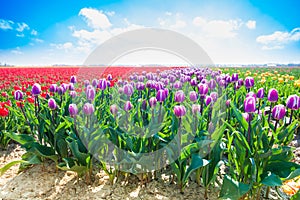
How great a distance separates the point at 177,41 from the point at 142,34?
0.65m

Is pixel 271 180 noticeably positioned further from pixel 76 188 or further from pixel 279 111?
pixel 76 188

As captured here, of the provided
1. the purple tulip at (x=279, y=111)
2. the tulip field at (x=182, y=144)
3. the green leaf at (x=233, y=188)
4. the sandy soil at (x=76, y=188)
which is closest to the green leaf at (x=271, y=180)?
the tulip field at (x=182, y=144)

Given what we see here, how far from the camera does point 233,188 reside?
2.10m

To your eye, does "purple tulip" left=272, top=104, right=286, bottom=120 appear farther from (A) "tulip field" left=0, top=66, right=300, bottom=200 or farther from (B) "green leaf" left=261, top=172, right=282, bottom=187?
(B) "green leaf" left=261, top=172, right=282, bottom=187

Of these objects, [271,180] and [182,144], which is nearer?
[271,180]

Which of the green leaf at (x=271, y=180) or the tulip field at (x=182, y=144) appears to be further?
the tulip field at (x=182, y=144)

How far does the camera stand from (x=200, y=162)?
2.27m

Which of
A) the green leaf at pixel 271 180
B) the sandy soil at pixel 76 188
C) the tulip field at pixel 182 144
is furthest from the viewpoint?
the sandy soil at pixel 76 188

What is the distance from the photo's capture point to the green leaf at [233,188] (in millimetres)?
2035

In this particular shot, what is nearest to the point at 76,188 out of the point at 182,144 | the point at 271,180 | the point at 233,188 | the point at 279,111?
the point at 182,144

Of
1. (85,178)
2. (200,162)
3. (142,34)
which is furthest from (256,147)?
(142,34)

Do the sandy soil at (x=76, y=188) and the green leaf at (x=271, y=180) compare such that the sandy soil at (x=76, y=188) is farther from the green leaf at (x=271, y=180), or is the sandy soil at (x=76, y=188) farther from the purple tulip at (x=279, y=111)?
the purple tulip at (x=279, y=111)

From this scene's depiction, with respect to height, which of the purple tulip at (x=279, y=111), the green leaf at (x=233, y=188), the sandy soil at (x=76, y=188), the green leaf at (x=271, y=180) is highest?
the purple tulip at (x=279, y=111)

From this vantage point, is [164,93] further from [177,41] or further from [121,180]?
[177,41]
